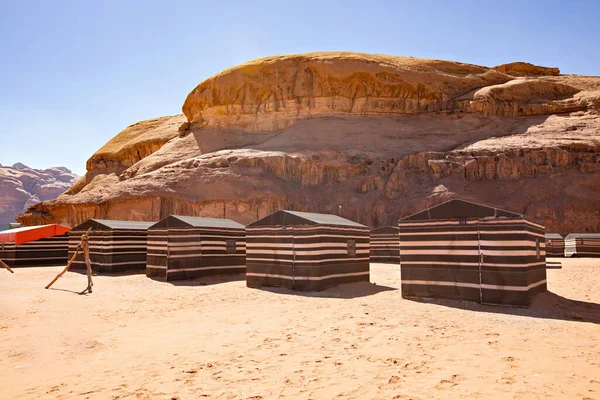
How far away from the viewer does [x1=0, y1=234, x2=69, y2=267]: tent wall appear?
27.9 meters

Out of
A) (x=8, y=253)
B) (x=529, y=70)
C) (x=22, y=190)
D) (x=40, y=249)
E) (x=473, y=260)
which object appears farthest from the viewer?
(x=22, y=190)

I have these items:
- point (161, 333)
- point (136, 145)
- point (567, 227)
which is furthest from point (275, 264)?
point (136, 145)

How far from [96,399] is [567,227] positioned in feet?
149

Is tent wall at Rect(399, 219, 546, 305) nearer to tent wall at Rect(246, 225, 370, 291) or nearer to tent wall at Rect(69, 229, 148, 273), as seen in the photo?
tent wall at Rect(246, 225, 370, 291)

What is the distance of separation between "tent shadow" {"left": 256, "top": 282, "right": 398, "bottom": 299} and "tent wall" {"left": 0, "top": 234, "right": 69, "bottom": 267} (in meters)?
19.4

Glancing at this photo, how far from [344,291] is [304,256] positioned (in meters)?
1.84

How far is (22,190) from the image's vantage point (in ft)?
475

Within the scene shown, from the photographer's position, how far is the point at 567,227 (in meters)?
41.6

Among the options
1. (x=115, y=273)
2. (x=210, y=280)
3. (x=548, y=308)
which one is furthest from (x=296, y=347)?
(x=115, y=273)

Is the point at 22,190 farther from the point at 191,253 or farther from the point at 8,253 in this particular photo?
the point at 191,253

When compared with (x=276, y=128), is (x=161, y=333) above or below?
below

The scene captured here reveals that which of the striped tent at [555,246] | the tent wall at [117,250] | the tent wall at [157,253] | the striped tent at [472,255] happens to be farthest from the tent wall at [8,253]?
the striped tent at [555,246]

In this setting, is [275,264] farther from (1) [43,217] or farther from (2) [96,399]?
(1) [43,217]

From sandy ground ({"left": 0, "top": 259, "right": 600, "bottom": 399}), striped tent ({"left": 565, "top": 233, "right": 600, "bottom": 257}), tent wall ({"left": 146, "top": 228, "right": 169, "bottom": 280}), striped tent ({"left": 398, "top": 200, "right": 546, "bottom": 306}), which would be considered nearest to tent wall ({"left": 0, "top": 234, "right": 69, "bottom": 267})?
tent wall ({"left": 146, "top": 228, "right": 169, "bottom": 280})
